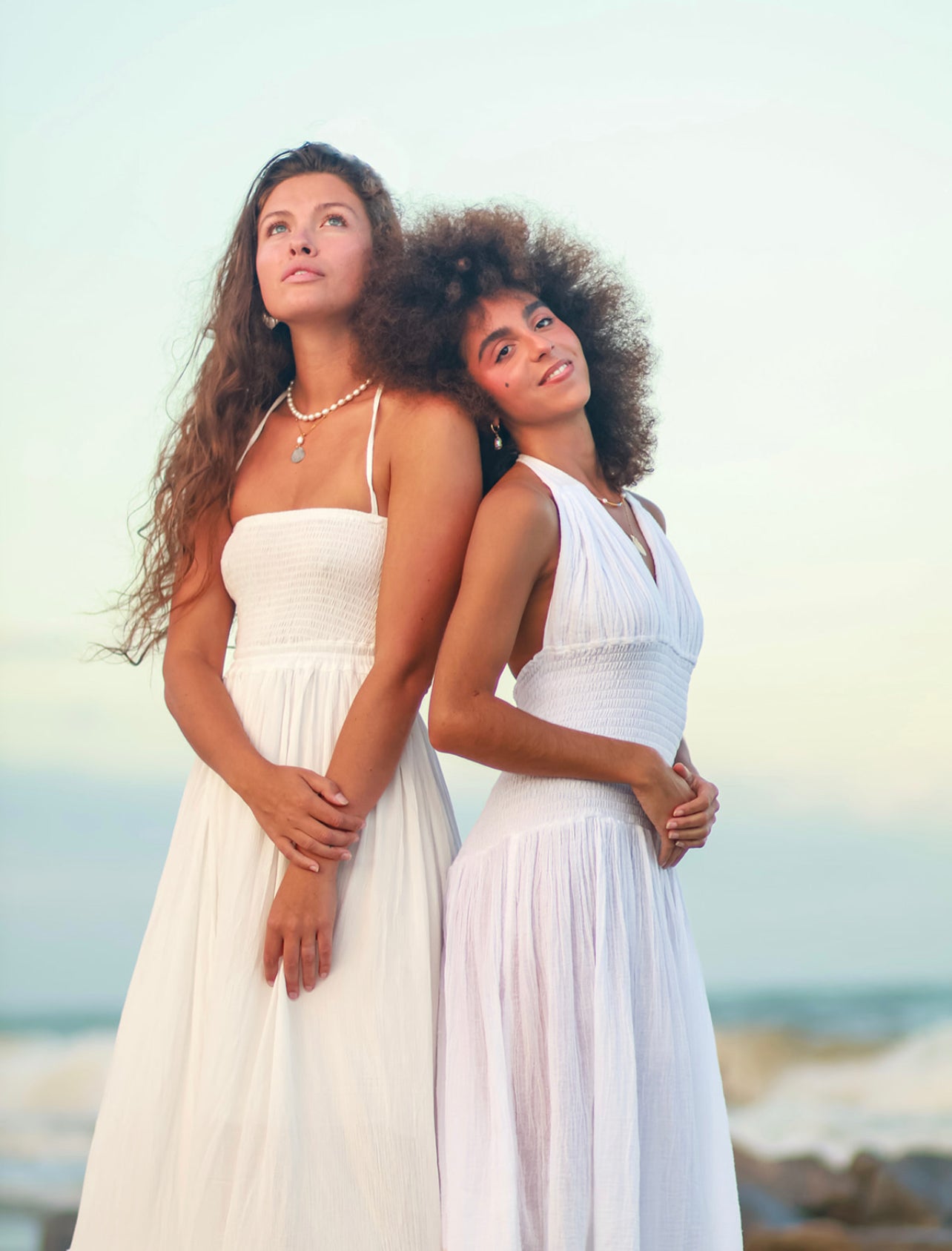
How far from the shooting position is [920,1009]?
19.8ft

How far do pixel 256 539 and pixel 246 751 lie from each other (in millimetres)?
278

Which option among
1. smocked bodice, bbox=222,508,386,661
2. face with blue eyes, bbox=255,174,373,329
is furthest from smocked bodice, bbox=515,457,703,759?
face with blue eyes, bbox=255,174,373,329

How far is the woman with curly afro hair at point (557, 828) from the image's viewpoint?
142cm

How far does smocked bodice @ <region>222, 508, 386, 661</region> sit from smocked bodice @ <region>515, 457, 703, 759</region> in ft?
0.71

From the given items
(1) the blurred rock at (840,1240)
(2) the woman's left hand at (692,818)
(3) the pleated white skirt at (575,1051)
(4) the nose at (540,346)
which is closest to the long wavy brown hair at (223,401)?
(4) the nose at (540,346)

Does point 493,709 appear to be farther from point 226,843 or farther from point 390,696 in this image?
point 226,843

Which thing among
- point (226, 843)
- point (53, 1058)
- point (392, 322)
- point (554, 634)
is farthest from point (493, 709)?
point (53, 1058)

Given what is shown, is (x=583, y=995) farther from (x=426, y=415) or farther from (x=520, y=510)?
(x=426, y=415)

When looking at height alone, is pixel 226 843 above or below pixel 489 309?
below

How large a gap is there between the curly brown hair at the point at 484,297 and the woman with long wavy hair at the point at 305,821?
45 millimetres

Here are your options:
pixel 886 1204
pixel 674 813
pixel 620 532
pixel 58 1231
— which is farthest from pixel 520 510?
pixel 886 1204

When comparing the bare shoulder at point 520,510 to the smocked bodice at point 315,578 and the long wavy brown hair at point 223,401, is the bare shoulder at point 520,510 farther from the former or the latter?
the long wavy brown hair at point 223,401

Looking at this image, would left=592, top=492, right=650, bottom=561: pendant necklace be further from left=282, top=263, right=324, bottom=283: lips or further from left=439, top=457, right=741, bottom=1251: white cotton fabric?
left=282, top=263, right=324, bottom=283: lips

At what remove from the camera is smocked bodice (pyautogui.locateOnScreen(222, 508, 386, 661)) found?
165 cm
